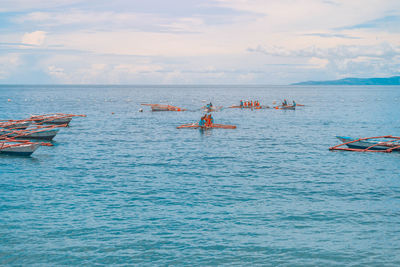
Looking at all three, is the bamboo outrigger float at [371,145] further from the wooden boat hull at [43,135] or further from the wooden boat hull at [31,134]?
the wooden boat hull at [31,134]

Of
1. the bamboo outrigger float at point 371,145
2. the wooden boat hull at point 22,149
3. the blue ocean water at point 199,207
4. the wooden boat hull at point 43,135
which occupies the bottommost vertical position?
the blue ocean water at point 199,207

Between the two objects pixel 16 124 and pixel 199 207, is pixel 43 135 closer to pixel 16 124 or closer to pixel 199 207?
pixel 16 124

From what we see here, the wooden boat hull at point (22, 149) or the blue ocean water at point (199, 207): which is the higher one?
the wooden boat hull at point (22, 149)

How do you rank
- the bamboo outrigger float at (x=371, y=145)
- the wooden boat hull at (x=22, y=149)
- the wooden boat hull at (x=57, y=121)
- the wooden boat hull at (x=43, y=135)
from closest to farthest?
the wooden boat hull at (x=22, y=149)
the bamboo outrigger float at (x=371, y=145)
the wooden boat hull at (x=43, y=135)
the wooden boat hull at (x=57, y=121)

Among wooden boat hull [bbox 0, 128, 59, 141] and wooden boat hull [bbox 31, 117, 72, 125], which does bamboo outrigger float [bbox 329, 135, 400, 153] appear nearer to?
wooden boat hull [bbox 0, 128, 59, 141]

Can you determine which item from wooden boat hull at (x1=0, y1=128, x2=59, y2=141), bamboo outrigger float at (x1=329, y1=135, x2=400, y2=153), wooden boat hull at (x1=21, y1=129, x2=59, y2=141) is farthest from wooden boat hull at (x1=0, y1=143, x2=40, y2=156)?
bamboo outrigger float at (x1=329, y1=135, x2=400, y2=153)

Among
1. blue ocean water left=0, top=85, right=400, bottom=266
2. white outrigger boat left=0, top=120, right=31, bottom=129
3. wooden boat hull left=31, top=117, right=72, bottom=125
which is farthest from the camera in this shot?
wooden boat hull left=31, top=117, right=72, bottom=125

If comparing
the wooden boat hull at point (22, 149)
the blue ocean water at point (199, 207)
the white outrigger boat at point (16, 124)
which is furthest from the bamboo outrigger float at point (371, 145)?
the white outrigger boat at point (16, 124)

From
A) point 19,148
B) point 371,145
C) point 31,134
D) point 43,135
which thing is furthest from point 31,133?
point 371,145

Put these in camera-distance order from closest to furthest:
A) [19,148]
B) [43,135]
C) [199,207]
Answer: [199,207], [19,148], [43,135]

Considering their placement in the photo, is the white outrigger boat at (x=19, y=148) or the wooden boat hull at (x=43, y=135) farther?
the wooden boat hull at (x=43, y=135)

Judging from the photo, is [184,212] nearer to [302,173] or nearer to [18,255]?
[18,255]

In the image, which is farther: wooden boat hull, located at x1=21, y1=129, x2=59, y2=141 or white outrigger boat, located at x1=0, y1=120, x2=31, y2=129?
white outrigger boat, located at x1=0, y1=120, x2=31, y2=129

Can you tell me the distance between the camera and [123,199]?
85.3ft
